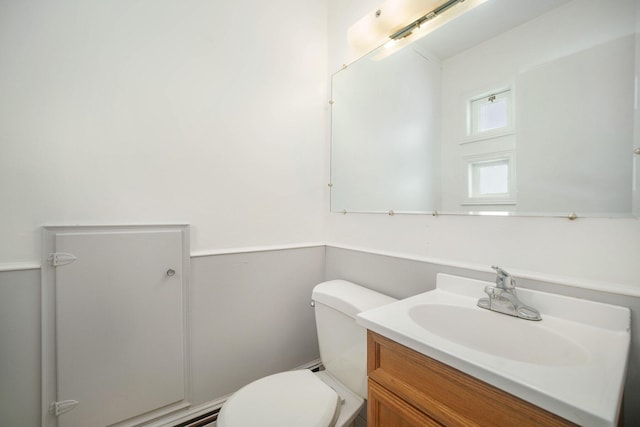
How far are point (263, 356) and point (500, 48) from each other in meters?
1.71

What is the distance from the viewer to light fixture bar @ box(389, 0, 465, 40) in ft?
3.37

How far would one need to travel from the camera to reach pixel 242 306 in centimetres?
128

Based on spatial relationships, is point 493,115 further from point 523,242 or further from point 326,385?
point 326,385

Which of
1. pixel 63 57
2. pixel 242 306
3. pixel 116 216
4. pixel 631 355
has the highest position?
pixel 63 57

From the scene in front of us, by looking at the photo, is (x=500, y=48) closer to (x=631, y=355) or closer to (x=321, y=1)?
(x=631, y=355)

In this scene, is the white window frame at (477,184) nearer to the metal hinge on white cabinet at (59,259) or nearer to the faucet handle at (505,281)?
the faucet handle at (505,281)

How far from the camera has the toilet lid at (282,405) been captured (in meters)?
0.83

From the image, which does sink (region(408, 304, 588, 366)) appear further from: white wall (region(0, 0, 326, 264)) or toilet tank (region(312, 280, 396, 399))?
white wall (region(0, 0, 326, 264))

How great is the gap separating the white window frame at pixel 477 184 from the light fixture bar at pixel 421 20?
611mm

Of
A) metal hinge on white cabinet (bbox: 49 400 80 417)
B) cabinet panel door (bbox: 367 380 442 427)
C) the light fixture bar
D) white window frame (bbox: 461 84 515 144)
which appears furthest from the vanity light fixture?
metal hinge on white cabinet (bbox: 49 400 80 417)

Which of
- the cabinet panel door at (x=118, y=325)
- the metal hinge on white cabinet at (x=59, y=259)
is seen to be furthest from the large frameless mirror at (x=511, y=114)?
the metal hinge on white cabinet at (x=59, y=259)

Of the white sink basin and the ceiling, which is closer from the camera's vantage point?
the white sink basin

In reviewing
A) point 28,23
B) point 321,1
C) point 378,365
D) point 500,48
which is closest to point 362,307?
point 378,365

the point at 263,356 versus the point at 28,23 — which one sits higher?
the point at 28,23
